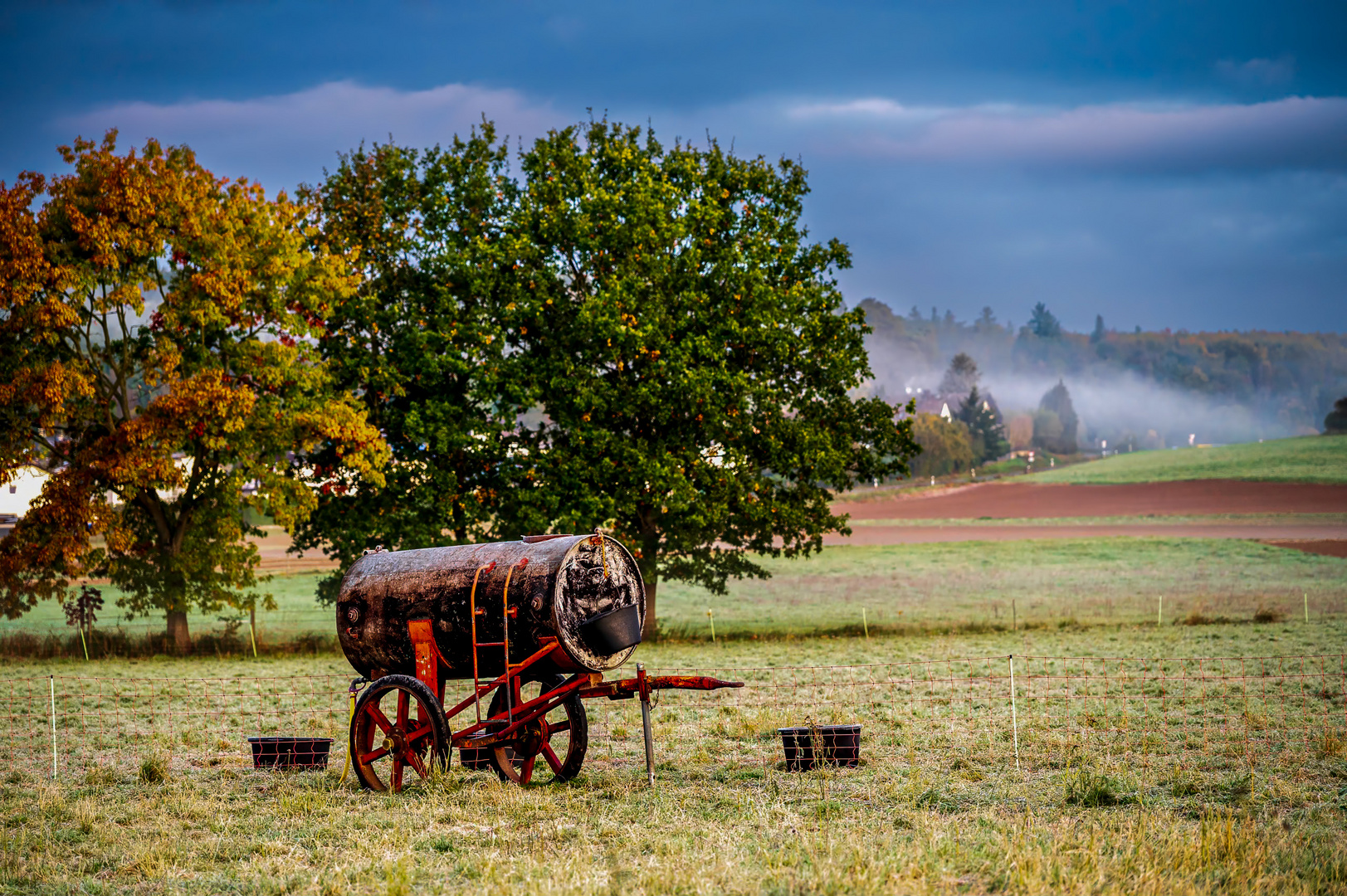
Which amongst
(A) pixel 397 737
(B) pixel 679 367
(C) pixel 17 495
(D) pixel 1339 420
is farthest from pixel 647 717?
(D) pixel 1339 420

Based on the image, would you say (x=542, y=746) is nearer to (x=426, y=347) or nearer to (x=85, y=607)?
(x=426, y=347)

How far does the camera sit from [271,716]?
17828mm

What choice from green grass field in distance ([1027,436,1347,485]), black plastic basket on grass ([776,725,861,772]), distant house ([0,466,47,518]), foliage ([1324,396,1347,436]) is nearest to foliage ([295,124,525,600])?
black plastic basket on grass ([776,725,861,772])

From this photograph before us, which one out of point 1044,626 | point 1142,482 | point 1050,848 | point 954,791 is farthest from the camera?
point 1142,482

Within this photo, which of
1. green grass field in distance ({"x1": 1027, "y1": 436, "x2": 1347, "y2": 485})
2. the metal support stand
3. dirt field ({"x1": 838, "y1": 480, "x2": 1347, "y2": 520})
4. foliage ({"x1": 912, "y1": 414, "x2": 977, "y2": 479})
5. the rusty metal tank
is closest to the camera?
the rusty metal tank

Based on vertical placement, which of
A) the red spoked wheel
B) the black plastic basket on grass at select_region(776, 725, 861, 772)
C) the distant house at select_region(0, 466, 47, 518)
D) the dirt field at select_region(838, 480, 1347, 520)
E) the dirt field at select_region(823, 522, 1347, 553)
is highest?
the distant house at select_region(0, 466, 47, 518)

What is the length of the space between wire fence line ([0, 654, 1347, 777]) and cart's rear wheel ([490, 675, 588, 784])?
98 centimetres

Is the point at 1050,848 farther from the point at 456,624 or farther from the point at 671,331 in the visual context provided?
the point at 671,331

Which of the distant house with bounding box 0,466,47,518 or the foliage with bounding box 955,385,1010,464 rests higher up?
the foliage with bounding box 955,385,1010,464

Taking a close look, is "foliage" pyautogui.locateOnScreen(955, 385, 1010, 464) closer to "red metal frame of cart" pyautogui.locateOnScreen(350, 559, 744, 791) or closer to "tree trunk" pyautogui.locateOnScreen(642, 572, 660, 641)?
"tree trunk" pyautogui.locateOnScreen(642, 572, 660, 641)

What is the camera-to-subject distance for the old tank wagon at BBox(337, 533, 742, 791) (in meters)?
11.9

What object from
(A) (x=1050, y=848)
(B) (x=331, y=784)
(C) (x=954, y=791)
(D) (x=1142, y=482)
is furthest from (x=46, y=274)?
(D) (x=1142, y=482)

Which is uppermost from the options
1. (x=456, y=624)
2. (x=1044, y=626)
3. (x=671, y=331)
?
(x=671, y=331)

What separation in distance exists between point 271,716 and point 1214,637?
20029 millimetres
